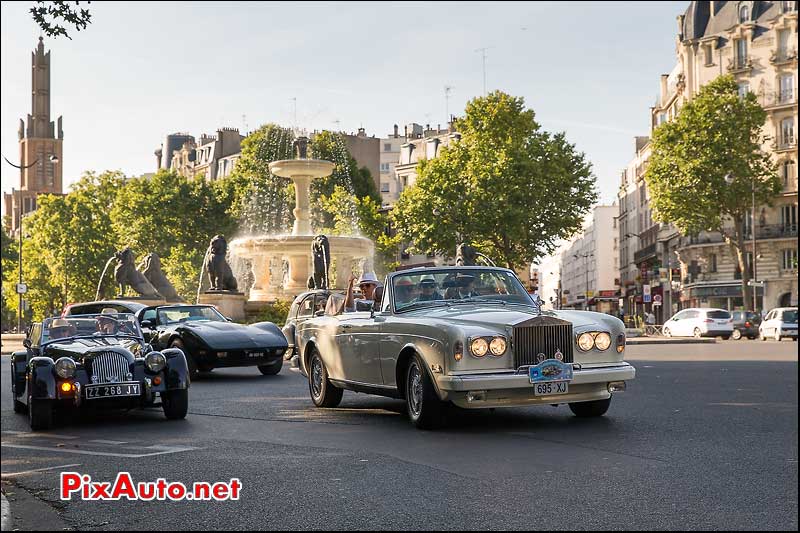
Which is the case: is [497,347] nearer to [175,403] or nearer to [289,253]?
[175,403]

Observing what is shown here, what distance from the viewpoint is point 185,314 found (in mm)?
19609

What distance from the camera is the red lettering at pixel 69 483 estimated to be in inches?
280

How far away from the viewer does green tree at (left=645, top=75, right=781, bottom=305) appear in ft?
204

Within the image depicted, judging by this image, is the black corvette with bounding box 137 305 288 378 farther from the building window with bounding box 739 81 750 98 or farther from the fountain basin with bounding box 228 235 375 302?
the building window with bounding box 739 81 750 98

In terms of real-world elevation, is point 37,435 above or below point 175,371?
below

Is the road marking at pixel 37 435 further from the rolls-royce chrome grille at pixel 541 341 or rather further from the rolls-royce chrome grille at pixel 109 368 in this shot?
the rolls-royce chrome grille at pixel 541 341

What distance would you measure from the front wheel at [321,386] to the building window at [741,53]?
222 ft

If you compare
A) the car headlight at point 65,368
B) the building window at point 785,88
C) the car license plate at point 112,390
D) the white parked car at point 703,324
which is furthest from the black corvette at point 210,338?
the building window at point 785,88

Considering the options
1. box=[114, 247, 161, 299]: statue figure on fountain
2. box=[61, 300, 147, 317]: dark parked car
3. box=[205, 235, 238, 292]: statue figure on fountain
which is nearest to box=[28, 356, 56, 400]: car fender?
box=[61, 300, 147, 317]: dark parked car

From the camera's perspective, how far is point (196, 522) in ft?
19.6

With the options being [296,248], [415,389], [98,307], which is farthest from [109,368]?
[296,248]

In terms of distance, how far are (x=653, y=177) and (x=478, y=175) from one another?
10298 mm

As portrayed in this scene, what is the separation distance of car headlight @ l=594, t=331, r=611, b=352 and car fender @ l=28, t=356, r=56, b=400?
557cm

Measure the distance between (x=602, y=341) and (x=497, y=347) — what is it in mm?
1188
